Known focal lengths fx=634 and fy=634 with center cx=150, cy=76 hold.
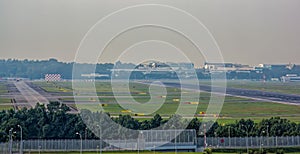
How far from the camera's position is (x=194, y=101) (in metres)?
58.5

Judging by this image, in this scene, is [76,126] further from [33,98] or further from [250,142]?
[33,98]

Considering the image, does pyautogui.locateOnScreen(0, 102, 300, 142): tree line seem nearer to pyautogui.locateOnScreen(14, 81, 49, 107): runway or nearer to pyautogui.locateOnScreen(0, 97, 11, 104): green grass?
pyautogui.locateOnScreen(14, 81, 49, 107): runway

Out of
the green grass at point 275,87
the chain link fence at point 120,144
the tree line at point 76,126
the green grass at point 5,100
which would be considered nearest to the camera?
the chain link fence at point 120,144

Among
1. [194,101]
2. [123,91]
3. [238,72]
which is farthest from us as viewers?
[238,72]

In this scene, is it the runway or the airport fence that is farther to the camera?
the runway

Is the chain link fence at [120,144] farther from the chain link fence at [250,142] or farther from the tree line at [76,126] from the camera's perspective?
the tree line at [76,126]

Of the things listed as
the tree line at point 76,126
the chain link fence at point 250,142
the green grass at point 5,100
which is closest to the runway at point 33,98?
the green grass at point 5,100

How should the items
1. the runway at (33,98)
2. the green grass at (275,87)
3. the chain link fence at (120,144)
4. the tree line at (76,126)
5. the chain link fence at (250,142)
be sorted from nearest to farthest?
the chain link fence at (120,144) < the chain link fence at (250,142) < the tree line at (76,126) < the runway at (33,98) < the green grass at (275,87)

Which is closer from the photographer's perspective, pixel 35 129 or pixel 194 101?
pixel 35 129

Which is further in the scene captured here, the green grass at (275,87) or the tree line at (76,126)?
the green grass at (275,87)

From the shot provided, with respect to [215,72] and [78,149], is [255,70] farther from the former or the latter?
Result: [78,149]

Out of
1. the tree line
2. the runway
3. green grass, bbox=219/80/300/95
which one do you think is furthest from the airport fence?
green grass, bbox=219/80/300/95

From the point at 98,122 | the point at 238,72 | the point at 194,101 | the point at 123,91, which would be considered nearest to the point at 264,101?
the point at 194,101

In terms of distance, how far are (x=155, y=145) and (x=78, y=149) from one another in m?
4.02
